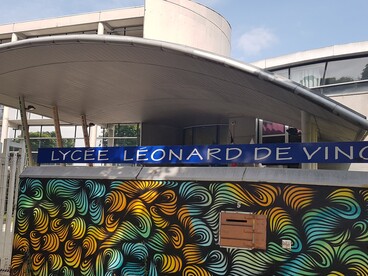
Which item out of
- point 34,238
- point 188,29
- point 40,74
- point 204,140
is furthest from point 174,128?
point 188,29

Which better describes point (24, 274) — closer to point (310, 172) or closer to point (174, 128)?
point (310, 172)

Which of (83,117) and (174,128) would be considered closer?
(83,117)

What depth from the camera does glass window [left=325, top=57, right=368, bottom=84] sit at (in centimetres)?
1636

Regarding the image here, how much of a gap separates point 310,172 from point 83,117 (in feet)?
38.6

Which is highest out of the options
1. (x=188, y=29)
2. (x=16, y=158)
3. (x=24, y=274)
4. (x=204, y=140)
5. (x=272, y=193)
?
(x=188, y=29)

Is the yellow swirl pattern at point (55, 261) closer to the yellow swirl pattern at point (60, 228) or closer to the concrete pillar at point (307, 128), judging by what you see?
the yellow swirl pattern at point (60, 228)

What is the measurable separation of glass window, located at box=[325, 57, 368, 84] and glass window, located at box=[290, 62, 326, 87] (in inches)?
13.4

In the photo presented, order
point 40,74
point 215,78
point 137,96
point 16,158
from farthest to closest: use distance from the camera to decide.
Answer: point 137,96
point 40,74
point 16,158
point 215,78

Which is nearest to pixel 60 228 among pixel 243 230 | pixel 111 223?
pixel 111 223

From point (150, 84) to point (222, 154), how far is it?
415cm

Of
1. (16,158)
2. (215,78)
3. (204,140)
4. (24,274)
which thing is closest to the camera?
(24,274)

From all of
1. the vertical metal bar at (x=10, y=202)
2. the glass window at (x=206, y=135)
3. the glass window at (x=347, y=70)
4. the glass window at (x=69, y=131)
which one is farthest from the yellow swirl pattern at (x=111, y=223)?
the glass window at (x=69, y=131)

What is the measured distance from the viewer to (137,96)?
518 inches

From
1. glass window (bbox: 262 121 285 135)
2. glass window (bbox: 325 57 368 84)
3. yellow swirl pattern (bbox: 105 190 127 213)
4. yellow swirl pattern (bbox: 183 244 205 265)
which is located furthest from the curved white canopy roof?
yellow swirl pattern (bbox: 183 244 205 265)
